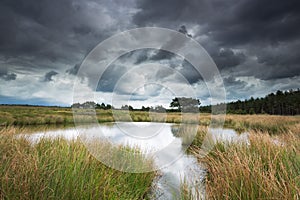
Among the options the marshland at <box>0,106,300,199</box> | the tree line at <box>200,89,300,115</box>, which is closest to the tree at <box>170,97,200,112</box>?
the marshland at <box>0,106,300,199</box>

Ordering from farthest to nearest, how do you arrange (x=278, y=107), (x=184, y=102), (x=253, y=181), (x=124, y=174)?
1. (x=278, y=107)
2. (x=184, y=102)
3. (x=124, y=174)
4. (x=253, y=181)

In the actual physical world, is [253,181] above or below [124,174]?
above

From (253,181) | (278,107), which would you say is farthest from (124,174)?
(278,107)

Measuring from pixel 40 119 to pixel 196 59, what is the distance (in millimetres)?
23267

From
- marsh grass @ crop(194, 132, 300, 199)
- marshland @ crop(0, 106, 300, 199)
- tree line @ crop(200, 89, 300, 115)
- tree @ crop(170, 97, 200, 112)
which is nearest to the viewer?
marsh grass @ crop(194, 132, 300, 199)

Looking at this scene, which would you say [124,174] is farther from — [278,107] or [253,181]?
[278,107]

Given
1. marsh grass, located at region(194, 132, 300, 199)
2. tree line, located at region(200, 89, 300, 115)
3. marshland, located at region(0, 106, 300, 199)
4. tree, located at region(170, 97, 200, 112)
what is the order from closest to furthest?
marsh grass, located at region(194, 132, 300, 199)
marshland, located at region(0, 106, 300, 199)
tree, located at region(170, 97, 200, 112)
tree line, located at region(200, 89, 300, 115)

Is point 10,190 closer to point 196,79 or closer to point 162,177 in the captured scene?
Answer: point 162,177

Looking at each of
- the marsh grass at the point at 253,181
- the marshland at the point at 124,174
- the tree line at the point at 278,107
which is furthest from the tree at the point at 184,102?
the tree line at the point at 278,107

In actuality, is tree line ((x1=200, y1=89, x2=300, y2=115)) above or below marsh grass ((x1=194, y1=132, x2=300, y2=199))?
above

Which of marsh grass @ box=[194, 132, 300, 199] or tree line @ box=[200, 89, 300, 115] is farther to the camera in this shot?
tree line @ box=[200, 89, 300, 115]

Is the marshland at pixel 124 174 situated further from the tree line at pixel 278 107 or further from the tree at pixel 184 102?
the tree line at pixel 278 107

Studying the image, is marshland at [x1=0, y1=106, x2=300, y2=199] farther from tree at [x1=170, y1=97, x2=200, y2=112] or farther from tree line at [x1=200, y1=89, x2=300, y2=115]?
tree line at [x1=200, y1=89, x2=300, y2=115]

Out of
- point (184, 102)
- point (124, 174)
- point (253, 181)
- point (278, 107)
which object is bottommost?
point (124, 174)
